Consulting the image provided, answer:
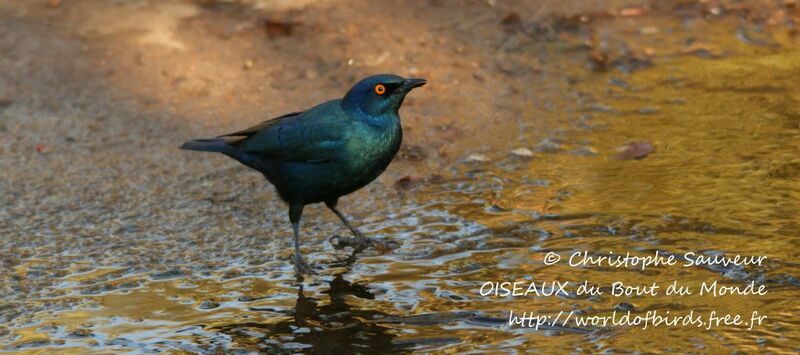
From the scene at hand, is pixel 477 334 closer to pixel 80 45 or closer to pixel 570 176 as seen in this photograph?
pixel 570 176

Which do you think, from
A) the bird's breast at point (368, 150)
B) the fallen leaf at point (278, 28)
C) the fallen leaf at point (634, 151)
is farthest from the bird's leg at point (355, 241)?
the fallen leaf at point (278, 28)

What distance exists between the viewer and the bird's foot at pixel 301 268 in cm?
563

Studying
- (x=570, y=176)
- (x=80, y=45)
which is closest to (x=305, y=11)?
(x=80, y=45)

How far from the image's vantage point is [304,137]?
19.0 feet

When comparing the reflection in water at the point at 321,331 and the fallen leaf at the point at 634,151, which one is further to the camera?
the fallen leaf at the point at 634,151

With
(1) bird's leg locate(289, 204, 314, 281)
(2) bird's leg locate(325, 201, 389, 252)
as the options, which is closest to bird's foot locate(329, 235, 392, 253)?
(2) bird's leg locate(325, 201, 389, 252)

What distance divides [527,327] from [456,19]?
15.4 feet

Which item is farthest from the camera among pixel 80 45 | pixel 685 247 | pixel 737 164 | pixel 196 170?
pixel 80 45

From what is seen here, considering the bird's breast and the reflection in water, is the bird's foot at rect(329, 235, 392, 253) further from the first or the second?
the reflection in water

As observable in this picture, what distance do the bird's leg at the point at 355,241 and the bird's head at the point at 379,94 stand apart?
0.58 m

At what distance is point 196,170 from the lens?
7188mm

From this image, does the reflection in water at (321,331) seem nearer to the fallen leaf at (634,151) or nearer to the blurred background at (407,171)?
the blurred background at (407,171)

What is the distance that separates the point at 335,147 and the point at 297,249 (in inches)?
20.1

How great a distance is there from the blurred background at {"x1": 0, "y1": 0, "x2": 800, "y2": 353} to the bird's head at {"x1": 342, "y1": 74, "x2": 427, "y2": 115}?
0.69 m
